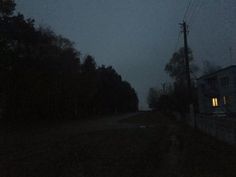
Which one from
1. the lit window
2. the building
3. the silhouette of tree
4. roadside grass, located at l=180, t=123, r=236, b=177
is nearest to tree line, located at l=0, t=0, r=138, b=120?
the silhouette of tree

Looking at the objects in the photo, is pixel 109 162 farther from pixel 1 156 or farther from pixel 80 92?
pixel 80 92

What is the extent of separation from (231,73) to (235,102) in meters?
4.44

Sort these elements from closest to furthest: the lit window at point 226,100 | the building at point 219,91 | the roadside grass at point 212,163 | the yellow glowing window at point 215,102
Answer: the roadside grass at point 212,163, the building at point 219,91, the lit window at point 226,100, the yellow glowing window at point 215,102

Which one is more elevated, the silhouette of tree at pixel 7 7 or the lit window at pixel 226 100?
the silhouette of tree at pixel 7 7

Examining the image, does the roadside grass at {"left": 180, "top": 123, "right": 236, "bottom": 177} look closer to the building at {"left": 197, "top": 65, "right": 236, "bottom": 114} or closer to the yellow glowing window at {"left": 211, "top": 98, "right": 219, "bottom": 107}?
the building at {"left": 197, "top": 65, "right": 236, "bottom": 114}

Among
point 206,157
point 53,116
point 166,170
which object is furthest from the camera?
point 53,116

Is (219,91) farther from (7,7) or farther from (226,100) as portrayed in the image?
(7,7)

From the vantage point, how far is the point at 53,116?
71688mm

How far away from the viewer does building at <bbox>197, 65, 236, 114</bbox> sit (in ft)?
203

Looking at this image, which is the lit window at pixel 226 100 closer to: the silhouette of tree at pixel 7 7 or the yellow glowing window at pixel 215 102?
the yellow glowing window at pixel 215 102

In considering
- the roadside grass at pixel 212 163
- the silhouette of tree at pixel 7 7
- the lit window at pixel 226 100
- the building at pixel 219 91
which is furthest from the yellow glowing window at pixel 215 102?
the roadside grass at pixel 212 163

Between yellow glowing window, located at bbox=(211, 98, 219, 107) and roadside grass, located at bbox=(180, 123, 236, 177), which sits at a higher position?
yellow glowing window, located at bbox=(211, 98, 219, 107)

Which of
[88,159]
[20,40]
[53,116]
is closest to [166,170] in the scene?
[88,159]

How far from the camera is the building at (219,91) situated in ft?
203
